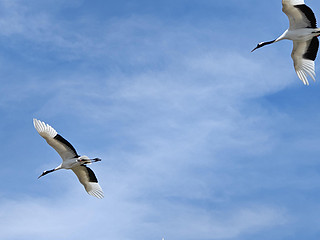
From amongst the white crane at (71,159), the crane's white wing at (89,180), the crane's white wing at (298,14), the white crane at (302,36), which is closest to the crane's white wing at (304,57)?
the white crane at (302,36)

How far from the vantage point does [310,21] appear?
3419 cm

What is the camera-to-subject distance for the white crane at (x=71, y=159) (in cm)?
3647

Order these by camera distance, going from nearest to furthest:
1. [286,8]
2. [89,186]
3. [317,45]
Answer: [286,8], [317,45], [89,186]

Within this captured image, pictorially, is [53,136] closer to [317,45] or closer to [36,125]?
[36,125]

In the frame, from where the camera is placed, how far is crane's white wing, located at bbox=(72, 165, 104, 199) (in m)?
38.6

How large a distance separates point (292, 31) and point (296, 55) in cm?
196

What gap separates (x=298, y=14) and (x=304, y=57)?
319 centimetres

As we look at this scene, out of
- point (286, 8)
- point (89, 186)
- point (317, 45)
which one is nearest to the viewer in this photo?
point (286, 8)

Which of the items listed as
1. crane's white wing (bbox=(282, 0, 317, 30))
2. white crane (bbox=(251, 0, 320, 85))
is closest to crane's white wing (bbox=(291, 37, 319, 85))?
white crane (bbox=(251, 0, 320, 85))

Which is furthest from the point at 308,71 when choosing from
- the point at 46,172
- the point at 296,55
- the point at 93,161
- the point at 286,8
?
the point at 46,172

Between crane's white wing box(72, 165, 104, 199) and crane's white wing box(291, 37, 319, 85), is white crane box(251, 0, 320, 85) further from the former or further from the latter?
crane's white wing box(72, 165, 104, 199)

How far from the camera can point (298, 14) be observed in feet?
111

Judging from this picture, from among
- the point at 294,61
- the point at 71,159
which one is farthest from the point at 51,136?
the point at 294,61

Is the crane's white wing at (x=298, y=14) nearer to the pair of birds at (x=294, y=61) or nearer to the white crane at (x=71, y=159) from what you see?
the pair of birds at (x=294, y=61)
